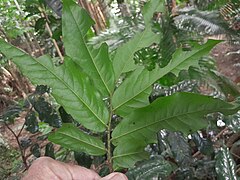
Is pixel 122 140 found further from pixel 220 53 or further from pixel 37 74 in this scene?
pixel 220 53

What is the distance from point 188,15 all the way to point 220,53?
2466mm

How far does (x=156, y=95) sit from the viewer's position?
2.82 ft

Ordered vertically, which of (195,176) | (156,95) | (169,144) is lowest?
(195,176)

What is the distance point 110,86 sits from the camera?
56cm

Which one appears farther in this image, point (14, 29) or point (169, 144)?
point (14, 29)

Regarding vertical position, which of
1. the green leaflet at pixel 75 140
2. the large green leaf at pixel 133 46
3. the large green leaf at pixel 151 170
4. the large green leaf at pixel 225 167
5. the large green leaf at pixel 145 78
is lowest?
the large green leaf at pixel 225 167

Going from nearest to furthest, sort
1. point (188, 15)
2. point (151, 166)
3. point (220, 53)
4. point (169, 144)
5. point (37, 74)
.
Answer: point (37, 74), point (151, 166), point (169, 144), point (188, 15), point (220, 53)

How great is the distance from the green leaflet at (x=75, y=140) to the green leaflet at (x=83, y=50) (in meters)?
0.09

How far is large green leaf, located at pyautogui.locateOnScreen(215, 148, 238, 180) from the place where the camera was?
776 mm

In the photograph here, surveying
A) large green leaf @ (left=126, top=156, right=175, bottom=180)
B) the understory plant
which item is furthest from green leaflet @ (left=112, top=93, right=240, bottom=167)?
large green leaf @ (left=126, top=156, right=175, bottom=180)

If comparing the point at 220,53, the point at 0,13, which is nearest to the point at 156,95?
the point at 0,13

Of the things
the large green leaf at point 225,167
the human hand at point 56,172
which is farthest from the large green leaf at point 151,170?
the human hand at point 56,172

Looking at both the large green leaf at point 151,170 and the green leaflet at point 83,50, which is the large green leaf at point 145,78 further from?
the large green leaf at point 151,170

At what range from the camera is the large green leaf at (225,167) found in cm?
78
